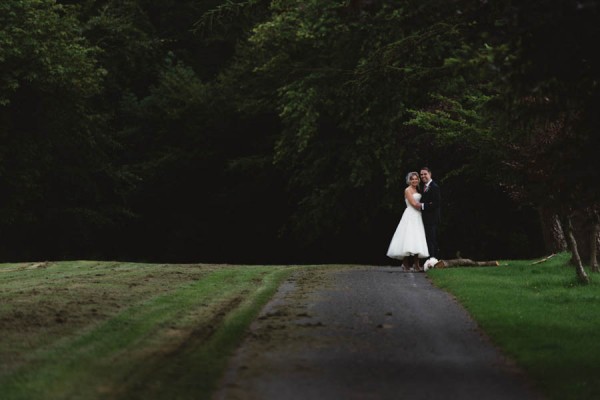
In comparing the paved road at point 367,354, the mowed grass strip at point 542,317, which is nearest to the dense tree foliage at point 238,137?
the mowed grass strip at point 542,317

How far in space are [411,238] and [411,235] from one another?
0.06 metres

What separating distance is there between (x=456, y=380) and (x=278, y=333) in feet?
9.61

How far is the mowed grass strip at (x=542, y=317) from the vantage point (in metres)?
9.31

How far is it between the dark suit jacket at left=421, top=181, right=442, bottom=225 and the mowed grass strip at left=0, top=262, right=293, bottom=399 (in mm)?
4405

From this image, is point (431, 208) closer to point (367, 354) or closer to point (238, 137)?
point (367, 354)

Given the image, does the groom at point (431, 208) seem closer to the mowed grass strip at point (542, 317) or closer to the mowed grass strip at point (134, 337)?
the mowed grass strip at point (542, 317)

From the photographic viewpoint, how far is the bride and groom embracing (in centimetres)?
2219

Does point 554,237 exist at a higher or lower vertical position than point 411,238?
higher

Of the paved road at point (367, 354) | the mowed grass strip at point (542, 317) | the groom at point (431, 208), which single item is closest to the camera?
the paved road at point (367, 354)

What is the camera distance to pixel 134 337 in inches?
437

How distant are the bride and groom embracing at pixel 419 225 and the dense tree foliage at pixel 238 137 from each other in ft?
5.22

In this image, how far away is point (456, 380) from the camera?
900cm

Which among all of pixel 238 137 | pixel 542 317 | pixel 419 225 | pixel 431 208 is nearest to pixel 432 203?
pixel 431 208

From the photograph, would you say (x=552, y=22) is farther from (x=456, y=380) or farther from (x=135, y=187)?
(x=135, y=187)
